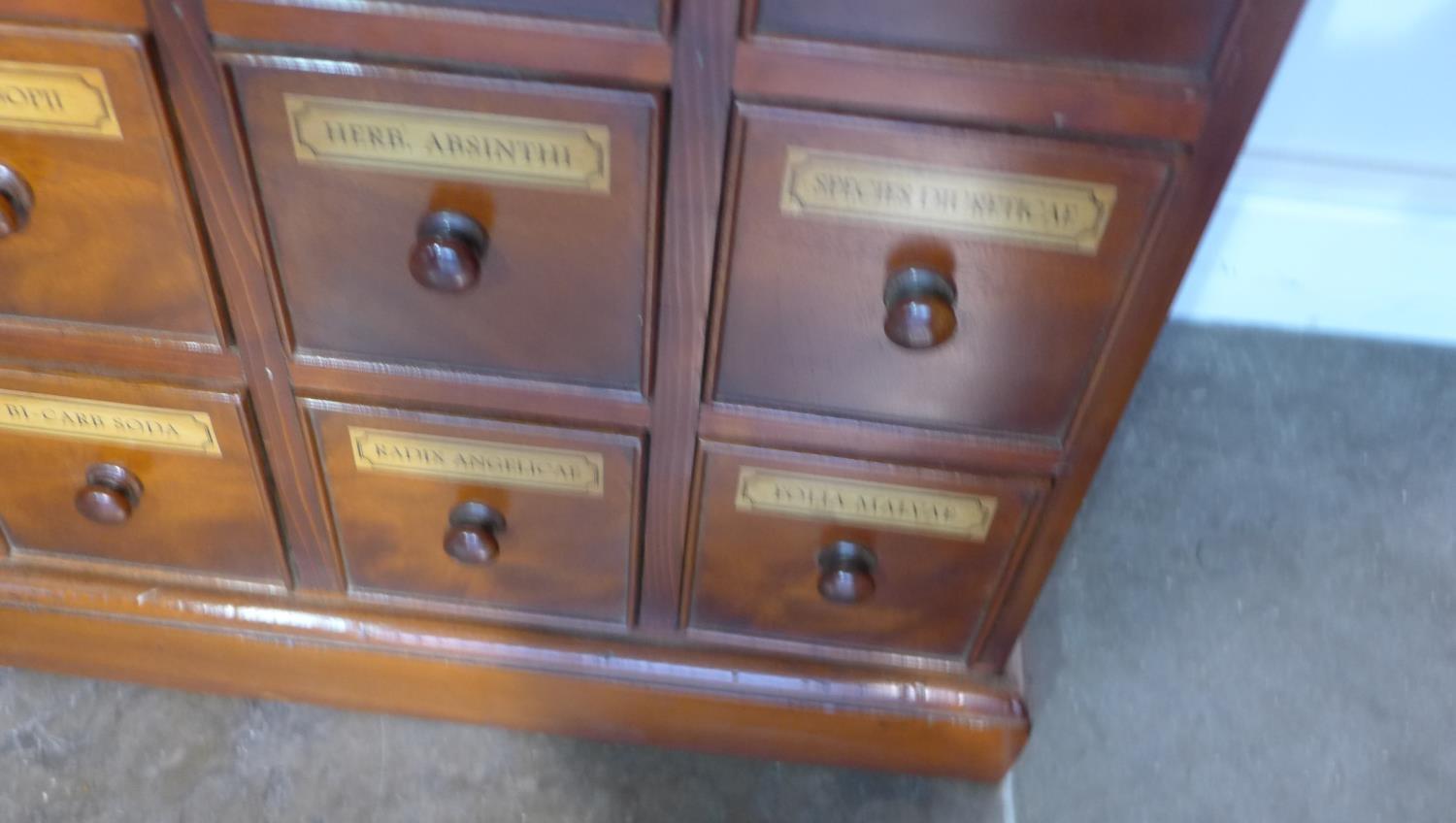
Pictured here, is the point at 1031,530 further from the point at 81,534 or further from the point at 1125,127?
the point at 81,534

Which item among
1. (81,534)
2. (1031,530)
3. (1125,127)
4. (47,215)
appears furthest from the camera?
(81,534)

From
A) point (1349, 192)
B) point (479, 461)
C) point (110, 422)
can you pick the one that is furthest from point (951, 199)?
point (1349, 192)

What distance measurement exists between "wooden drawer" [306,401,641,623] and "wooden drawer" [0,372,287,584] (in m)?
0.07

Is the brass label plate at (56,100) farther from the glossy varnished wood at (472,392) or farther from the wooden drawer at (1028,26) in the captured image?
the wooden drawer at (1028,26)

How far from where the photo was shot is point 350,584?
0.92m

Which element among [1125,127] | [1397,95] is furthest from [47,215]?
[1397,95]

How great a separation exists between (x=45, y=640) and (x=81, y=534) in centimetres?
16

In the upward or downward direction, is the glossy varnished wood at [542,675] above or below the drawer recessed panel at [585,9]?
below

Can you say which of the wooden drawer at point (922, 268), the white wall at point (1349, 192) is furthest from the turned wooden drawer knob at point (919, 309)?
the white wall at point (1349, 192)

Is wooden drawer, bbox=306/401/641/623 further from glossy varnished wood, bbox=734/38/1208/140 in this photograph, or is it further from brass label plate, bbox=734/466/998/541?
glossy varnished wood, bbox=734/38/1208/140

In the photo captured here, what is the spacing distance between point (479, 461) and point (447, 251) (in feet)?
0.68

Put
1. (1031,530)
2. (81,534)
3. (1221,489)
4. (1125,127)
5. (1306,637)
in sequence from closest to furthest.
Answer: (1125,127) < (1031,530) < (81,534) < (1306,637) < (1221,489)

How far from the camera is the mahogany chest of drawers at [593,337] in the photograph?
1.83ft

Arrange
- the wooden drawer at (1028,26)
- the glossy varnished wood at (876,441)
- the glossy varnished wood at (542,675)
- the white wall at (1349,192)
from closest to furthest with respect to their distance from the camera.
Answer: the wooden drawer at (1028,26) → the glossy varnished wood at (876,441) → the glossy varnished wood at (542,675) → the white wall at (1349,192)
